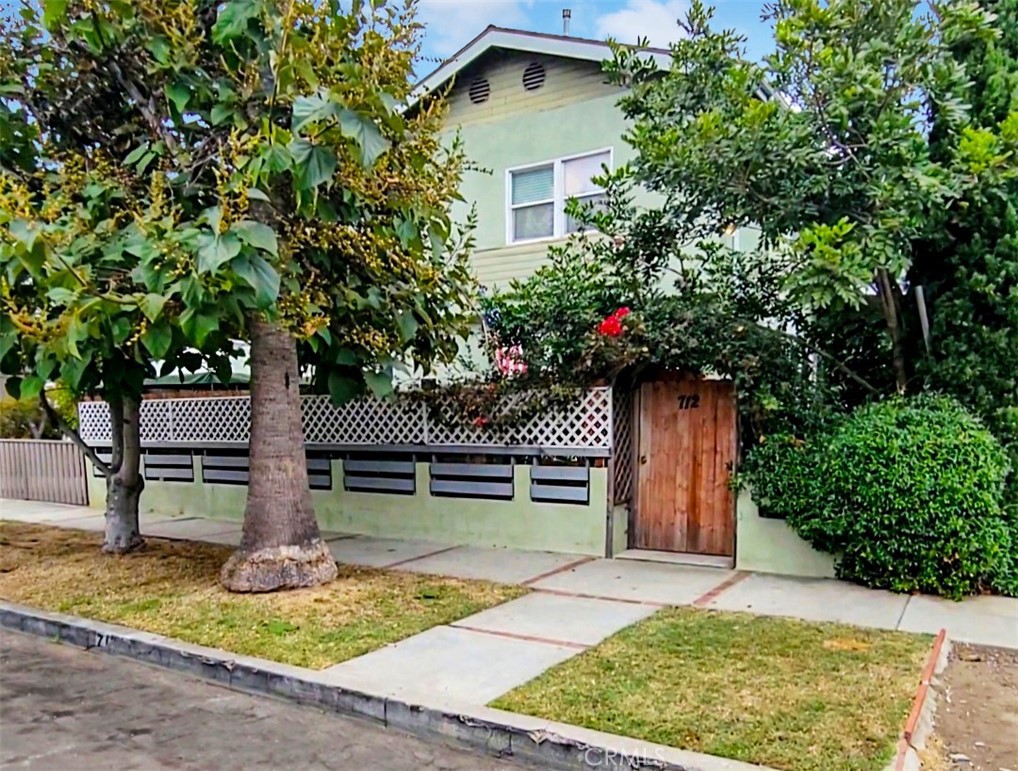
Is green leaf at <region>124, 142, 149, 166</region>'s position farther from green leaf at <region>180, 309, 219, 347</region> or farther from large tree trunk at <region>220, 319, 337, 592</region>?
green leaf at <region>180, 309, 219, 347</region>

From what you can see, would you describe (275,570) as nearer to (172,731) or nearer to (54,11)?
(172,731)

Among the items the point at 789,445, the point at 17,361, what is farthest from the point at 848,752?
the point at 17,361

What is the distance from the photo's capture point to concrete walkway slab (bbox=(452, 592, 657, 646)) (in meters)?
5.30

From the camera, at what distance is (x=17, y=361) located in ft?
20.0

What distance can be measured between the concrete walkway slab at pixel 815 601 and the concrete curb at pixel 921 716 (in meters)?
0.65

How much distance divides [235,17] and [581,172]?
6584 millimetres

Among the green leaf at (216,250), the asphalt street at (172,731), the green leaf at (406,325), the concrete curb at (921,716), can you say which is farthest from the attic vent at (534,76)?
the asphalt street at (172,731)

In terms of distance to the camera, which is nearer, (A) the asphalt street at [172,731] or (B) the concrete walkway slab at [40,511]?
(A) the asphalt street at [172,731]

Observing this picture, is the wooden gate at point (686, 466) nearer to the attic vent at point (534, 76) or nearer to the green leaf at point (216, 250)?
the green leaf at point (216, 250)

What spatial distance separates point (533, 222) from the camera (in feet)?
37.7

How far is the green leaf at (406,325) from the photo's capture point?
259 inches

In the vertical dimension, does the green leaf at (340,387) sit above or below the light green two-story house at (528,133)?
below

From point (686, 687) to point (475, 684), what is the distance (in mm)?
1148

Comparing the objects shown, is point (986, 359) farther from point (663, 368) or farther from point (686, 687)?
point (686, 687)
